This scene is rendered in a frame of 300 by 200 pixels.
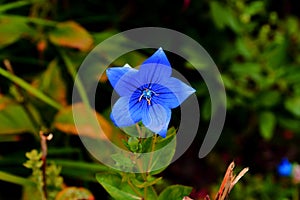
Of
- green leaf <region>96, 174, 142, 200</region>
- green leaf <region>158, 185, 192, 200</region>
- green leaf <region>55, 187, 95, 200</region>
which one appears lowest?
green leaf <region>55, 187, 95, 200</region>

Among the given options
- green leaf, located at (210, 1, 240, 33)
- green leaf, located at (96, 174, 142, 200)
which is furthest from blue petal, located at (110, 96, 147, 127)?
green leaf, located at (210, 1, 240, 33)

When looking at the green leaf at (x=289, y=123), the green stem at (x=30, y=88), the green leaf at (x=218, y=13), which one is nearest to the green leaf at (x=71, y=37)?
the green stem at (x=30, y=88)

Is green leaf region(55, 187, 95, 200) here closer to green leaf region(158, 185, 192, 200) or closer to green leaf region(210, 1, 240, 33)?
green leaf region(158, 185, 192, 200)

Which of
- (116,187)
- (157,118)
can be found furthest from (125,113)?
(116,187)

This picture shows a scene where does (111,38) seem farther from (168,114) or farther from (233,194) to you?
(168,114)

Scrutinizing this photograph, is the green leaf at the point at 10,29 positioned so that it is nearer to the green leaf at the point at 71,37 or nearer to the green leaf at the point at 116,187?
the green leaf at the point at 71,37

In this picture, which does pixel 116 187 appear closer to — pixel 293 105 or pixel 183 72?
pixel 293 105
